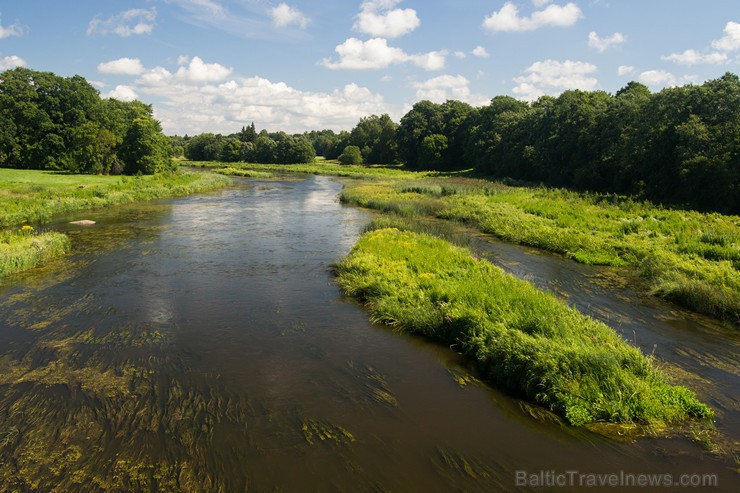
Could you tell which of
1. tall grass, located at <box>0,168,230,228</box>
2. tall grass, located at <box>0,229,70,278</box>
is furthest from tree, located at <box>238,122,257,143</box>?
tall grass, located at <box>0,229,70,278</box>

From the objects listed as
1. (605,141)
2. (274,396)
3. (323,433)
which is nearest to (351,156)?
(605,141)

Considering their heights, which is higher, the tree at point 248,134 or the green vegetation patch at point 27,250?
the tree at point 248,134

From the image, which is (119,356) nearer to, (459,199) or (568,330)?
(568,330)

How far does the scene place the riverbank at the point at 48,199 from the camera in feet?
69.4

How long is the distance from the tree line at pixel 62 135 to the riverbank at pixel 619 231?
3486 cm

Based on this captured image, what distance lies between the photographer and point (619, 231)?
26.5 metres

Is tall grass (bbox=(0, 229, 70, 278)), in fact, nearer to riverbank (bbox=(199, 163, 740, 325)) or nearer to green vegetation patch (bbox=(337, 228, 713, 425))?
green vegetation patch (bbox=(337, 228, 713, 425))

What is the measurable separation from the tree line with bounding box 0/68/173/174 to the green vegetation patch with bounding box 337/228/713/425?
56.1 meters

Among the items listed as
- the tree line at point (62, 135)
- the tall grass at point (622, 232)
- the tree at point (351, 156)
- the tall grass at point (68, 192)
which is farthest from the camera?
the tree at point (351, 156)

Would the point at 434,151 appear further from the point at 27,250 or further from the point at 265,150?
the point at 27,250

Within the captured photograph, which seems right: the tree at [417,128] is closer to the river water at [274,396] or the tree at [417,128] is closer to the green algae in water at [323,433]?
the river water at [274,396]

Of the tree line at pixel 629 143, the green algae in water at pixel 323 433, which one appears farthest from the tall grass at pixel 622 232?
the green algae in water at pixel 323 433

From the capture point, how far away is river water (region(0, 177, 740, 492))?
26.3ft

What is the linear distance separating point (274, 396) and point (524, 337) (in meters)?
6.50
